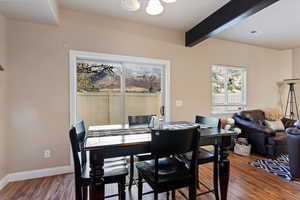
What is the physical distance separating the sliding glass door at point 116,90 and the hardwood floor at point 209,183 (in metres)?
1.06

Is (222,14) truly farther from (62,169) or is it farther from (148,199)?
(62,169)

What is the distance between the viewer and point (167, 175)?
4.88 feet

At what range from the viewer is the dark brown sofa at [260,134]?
128 inches

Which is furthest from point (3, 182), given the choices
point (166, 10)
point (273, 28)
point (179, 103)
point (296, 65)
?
point (296, 65)

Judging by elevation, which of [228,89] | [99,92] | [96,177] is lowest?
[96,177]

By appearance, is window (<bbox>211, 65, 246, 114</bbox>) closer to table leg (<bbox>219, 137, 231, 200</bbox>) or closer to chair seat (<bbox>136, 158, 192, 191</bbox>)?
table leg (<bbox>219, 137, 231, 200</bbox>)

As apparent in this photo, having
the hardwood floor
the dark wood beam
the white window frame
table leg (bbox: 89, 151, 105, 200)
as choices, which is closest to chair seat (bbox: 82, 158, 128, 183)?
table leg (bbox: 89, 151, 105, 200)

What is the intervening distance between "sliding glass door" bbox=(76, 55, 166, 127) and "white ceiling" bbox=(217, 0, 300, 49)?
1899 mm

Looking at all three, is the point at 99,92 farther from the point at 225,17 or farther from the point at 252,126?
the point at 252,126

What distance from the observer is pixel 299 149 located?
2.26m

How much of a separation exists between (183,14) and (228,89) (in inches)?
96.1

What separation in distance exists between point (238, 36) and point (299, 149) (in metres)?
2.72

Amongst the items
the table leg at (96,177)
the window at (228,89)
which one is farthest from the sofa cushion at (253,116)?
the table leg at (96,177)

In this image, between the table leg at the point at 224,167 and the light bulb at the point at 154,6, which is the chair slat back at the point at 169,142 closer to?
the table leg at the point at 224,167
